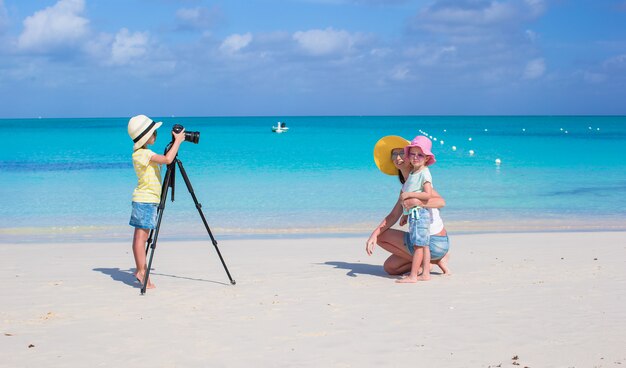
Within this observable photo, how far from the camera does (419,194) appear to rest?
6328 mm

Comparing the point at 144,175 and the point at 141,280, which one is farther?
the point at 141,280

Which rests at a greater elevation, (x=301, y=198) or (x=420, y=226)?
(x=420, y=226)

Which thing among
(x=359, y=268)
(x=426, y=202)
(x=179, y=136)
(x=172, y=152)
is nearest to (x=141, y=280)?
(x=172, y=152)

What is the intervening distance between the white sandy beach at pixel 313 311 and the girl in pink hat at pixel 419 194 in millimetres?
188

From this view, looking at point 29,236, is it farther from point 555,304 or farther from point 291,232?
point 555,304

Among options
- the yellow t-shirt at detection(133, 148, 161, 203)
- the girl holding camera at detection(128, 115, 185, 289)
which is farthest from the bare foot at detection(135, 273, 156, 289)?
the yellow t-shirt at detection(133, 148, 161, 203)

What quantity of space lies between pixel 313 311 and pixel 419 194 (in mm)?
1452

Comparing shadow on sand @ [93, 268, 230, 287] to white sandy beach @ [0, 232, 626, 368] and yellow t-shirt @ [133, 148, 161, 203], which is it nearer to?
white sandy beach @ [0, 232, 626, 368]

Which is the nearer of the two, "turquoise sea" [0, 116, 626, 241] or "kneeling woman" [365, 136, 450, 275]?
"kneeling woman" [365, 136, 450, 275]

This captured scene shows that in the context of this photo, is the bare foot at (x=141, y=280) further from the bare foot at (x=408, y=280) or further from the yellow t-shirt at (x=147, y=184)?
the bare foot at (x=408, y=280)

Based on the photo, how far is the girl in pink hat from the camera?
631 cm

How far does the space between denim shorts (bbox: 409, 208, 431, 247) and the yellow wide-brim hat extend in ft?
1.73

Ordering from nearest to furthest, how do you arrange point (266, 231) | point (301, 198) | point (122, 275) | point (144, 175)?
1. point (144, 175)
2. point (122, 275)
3. point (266, 231)
4. point (301, 198)

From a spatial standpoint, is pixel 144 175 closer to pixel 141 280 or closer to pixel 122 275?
pixel 141 280
